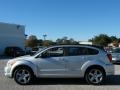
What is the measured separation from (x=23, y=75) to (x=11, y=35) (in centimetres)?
4051

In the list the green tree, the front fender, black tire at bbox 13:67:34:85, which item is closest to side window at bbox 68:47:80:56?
the front fender

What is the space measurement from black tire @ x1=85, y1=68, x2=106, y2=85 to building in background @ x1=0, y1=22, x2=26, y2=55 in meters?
37.7

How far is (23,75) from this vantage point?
38.7 ft

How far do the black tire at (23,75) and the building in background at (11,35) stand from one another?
121ft

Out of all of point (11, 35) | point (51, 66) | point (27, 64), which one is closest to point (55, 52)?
point (51, 66)

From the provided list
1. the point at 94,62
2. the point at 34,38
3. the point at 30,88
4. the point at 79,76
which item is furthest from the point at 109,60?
the point at 34,38

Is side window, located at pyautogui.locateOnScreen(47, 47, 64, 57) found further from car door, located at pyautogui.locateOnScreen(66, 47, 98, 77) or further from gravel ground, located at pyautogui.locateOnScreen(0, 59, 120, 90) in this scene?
gravel ground, located at pyautogui.locateOnScreen(0, 59, 120, 90)

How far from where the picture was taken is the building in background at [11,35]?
162 feet

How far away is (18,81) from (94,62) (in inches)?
127

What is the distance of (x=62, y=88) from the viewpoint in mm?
10805

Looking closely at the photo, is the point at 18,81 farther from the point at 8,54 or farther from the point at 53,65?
the point at 8,54

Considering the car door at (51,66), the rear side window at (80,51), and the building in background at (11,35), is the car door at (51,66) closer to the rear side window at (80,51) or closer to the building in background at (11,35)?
the rear side window at (80,51)

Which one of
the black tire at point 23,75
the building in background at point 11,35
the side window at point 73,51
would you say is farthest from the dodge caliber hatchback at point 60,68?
the building in background at point 11,35

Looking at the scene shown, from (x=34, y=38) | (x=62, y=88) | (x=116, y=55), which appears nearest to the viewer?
(x=62, y=88)
